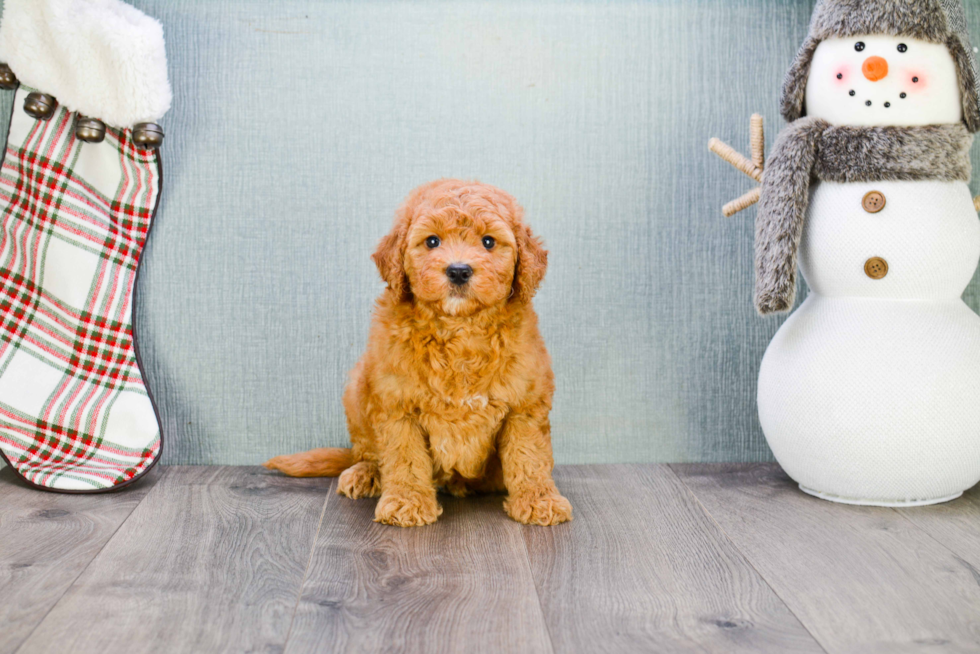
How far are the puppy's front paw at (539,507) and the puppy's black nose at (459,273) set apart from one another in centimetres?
50

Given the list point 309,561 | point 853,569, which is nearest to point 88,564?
point 309,561

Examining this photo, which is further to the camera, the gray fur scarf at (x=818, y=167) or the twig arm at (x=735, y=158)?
the twig arm at (x=735, y=158)

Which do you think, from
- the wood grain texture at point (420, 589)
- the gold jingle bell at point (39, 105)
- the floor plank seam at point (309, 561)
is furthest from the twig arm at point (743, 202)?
the gold jingle bell at point (39, 105)

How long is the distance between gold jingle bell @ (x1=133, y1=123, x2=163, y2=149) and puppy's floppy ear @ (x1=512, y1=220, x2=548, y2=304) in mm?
954

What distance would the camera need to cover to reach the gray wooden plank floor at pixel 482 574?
1282 millimetres

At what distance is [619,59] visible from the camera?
2.23m

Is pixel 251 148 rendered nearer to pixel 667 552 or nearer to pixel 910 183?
pixel 667 552

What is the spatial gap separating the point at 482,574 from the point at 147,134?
1338 millimetres

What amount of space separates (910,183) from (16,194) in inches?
83.6

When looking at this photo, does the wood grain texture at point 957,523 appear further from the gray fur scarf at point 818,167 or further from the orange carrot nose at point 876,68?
the orange carrot nose at point 876,68

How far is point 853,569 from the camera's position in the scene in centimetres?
154

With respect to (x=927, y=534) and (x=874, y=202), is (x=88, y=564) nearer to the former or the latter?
(x=927, y=534)

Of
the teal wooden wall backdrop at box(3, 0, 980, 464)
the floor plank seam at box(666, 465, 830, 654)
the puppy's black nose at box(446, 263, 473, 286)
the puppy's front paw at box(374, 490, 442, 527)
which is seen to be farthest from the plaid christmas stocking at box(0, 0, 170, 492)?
the floor plank seam at box(666, 465, 830, 654)

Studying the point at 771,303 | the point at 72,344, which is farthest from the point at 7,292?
the point at 771,303
